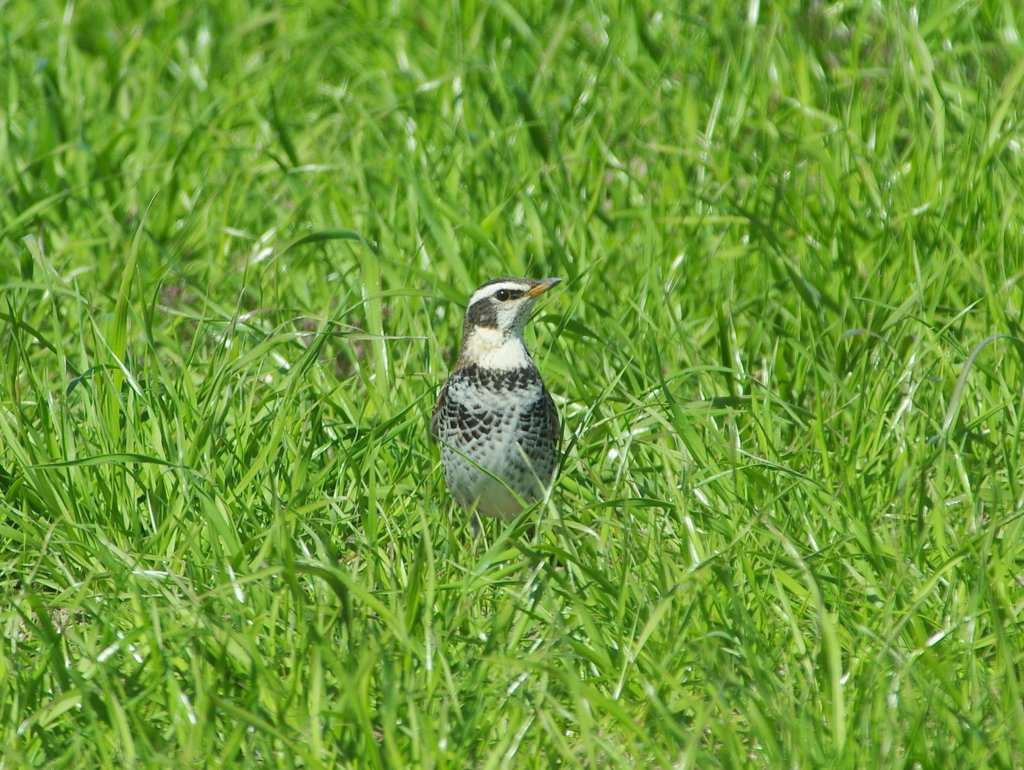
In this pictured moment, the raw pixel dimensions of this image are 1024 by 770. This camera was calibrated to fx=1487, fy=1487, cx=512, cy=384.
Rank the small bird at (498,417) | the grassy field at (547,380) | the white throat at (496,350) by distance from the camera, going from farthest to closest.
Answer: the white throat at (496,350) < the small bird at (498,417) < the grassy field at (547,380)

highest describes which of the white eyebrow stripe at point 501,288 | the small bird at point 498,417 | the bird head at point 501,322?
the white eyebrow stripe at point 501,288

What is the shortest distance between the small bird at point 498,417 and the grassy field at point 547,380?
0.14 meters

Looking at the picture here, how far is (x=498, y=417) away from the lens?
5246 mm

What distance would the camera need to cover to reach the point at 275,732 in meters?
3.57

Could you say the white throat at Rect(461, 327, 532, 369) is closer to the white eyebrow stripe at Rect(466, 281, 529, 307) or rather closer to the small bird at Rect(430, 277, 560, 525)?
the small bird at Rect(430, 277, 560, 525)

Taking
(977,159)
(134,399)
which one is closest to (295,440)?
(134,399)

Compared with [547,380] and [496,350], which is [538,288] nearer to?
[496,350]

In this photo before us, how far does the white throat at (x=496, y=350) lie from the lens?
5387 millimetres

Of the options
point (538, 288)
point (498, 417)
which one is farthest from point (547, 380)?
point (498, 417)

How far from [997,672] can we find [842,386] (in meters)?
1.66

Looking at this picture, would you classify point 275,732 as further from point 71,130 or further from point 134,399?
point 71,130

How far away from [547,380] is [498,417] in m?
0.96

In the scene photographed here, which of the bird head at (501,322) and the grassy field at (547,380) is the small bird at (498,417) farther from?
the grassy field at (547,380)

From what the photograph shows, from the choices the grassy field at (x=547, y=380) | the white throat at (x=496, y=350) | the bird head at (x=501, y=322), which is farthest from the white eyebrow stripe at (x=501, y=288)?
the grassy field at (x=547, y=380)
